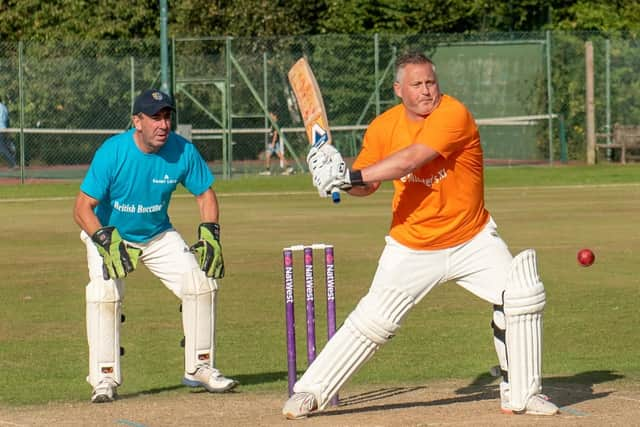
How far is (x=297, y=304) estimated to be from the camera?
13.5m

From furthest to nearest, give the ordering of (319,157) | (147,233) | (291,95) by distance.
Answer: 1. (291,95)
2. (147,233)
3. (319,157)

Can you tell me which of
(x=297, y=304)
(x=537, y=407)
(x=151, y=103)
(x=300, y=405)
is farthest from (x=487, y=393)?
(x=297, y=304)

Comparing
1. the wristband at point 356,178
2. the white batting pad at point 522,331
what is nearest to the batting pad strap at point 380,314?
the white batting pad at point 522,331

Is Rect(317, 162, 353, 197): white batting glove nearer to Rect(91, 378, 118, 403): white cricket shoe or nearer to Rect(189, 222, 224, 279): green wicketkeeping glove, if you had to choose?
Rect(189, 222, 224, 279): green wicketkeeping glove

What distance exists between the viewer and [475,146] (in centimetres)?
816

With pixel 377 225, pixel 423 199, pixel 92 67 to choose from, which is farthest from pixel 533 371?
pixel 92 67

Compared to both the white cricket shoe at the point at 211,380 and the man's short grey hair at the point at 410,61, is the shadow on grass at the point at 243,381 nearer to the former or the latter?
the white cricket shoe at the point at 211,380

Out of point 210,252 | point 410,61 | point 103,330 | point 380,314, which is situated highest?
point 410,61

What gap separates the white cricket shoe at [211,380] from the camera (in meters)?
9.18

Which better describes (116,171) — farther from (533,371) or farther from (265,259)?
(265,259)

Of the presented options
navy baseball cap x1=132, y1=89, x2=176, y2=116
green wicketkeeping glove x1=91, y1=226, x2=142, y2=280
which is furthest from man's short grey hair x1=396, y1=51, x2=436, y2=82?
green wicketkeeping glove x1=91, y1=226, x2=142, y2=280

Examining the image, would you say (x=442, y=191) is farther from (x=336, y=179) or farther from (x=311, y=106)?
(x=311, y=106)

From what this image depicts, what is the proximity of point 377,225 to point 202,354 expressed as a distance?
37.4 feet

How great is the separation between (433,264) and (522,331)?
589 mm
